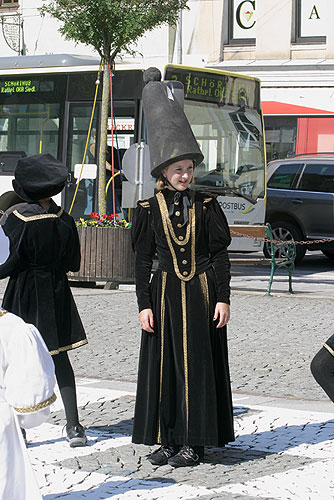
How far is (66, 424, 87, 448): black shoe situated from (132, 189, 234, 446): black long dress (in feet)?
1.47

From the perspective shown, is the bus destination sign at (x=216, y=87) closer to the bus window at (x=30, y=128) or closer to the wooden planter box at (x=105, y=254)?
the bus window at (x=30, y=128)

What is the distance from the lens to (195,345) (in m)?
5.85

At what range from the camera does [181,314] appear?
19.3 feet

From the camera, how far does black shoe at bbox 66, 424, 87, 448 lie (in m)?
6.16

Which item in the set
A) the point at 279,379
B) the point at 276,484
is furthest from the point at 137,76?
the point at 276,484

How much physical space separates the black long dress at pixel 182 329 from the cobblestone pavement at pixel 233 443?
0.23m

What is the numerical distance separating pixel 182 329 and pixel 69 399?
0.87 m

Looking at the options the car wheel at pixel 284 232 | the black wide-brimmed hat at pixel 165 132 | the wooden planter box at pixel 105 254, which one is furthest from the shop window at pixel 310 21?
the black wide-brimmed hat at pixel 165 132

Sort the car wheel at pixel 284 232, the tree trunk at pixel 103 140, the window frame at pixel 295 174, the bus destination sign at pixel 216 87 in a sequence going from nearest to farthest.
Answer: the tree trunk at pixel 103 140 < the bus destination sign at pixel 216 87 < the car wheel at pixel 284 232 < the window frame at pixel 295 174

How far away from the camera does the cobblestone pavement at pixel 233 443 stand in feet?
17.5

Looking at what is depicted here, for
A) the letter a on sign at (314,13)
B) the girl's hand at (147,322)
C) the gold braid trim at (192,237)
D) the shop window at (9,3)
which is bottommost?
the girl's hand at (147,322)

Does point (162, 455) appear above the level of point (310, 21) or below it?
below

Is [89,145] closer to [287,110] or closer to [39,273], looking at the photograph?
[39,273]

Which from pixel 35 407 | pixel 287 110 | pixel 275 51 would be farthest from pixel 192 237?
pixel 275 51
